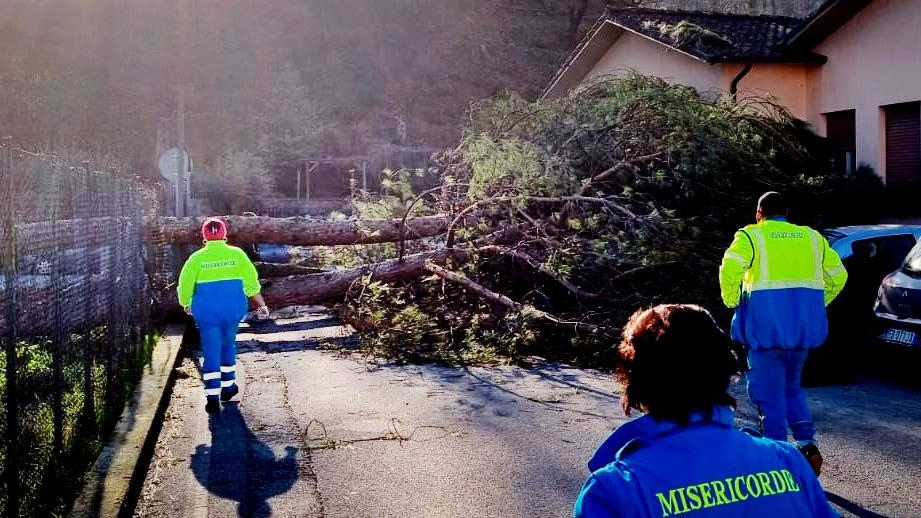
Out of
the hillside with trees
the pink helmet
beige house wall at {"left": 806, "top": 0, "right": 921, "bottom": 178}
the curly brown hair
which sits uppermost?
the hillside with trees

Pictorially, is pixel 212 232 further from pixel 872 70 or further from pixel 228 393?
pixel 872 70

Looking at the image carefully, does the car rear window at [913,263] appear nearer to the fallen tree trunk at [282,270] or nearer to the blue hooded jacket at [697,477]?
the blue hooded jacket at [697,477]

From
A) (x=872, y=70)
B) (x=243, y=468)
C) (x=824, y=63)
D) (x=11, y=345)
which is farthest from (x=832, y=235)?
(x=824, y=63)

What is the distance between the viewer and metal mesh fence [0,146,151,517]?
4.89m

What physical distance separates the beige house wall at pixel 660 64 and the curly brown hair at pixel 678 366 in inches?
648

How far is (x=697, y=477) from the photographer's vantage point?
2.08 meters

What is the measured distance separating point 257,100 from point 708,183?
1235 inches

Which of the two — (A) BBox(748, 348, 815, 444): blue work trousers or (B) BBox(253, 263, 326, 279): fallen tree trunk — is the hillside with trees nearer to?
(B) BBox(253, 263, 326, 279): fallen tree trunk

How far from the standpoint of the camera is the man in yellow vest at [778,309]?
5.68m

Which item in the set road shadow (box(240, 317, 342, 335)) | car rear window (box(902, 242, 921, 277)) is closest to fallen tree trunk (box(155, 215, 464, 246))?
road shadow (box(240, 317, 342, 335))

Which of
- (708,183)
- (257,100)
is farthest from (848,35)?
(257,100)

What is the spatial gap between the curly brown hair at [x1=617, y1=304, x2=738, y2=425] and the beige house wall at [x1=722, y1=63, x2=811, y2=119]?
58.7 ft

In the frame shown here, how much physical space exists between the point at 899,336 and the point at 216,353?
6303 millimetres

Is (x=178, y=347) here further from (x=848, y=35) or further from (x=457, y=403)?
(x=848, y=35)
